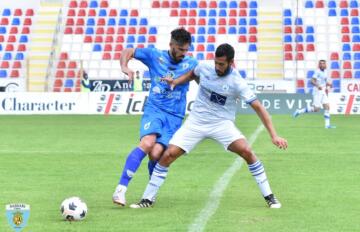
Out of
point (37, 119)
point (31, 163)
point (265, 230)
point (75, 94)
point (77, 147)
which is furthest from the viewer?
point (75, 94)

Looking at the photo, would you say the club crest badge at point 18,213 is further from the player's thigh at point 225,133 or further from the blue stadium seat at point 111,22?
the blue stadium seat at point 111,22

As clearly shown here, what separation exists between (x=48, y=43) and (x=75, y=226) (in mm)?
34506

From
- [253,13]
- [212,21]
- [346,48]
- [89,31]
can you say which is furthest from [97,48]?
[346,48]

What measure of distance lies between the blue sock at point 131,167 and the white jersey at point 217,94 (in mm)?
743

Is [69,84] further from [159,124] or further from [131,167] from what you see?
[131,167]

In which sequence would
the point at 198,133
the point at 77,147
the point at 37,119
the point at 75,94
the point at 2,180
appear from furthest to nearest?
the point at 75,94 < the point at 37,119 < the point at 77,147 < the point at 2,180 < the point at 198,133

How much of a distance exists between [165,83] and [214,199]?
4.95 ft

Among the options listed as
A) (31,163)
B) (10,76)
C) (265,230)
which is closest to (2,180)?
(31,163)

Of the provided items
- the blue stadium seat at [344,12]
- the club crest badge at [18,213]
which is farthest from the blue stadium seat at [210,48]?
the club crest badge at [18,213]

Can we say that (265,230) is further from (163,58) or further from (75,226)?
(163,58)

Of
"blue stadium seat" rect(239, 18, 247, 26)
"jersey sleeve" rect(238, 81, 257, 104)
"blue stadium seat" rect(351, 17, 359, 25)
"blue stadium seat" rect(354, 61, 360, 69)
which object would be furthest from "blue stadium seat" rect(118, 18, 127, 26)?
"jersey sleeve" rect(238, 81, 257, 104)

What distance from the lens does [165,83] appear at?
1095 cm

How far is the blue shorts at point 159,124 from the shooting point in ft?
35.6

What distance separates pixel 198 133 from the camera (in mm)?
10633
